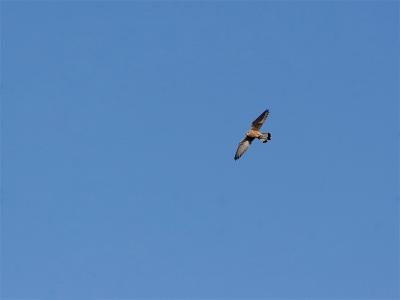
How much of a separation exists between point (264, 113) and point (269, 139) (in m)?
1.25

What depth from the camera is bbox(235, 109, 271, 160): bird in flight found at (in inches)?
2217

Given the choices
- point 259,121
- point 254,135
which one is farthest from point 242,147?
point 259,121

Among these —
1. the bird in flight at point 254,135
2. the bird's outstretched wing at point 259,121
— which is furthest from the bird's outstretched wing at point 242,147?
the bird's outstretched wing at point 259,121

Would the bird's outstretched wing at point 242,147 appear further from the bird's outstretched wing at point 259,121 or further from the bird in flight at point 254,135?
the bird's outstretched wing at point 259,121

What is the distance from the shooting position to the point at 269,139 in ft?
185

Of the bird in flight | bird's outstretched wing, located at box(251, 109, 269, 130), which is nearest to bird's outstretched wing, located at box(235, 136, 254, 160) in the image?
the bird in flight

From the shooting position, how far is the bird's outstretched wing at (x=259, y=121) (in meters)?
56.2

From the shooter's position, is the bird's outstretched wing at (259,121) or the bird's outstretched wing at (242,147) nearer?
the bird's outstretched wing at (259,121)

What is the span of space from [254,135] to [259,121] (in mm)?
832

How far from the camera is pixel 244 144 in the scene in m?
58.2

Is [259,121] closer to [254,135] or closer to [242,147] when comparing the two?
[254,135]

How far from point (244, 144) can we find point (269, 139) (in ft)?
7.35

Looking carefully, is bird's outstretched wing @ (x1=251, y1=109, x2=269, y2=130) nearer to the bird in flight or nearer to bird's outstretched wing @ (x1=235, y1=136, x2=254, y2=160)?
the bird in flight

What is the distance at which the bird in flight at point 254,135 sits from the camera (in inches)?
2217
